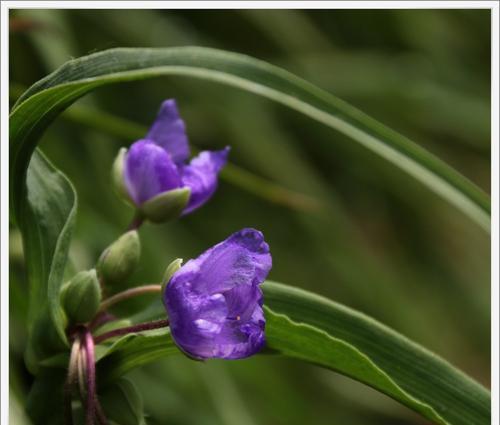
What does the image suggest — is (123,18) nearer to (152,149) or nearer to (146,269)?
(146,269)

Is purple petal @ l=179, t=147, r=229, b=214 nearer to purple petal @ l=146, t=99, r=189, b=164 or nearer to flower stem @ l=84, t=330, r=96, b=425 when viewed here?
purple petal @ l=146, t=99, r=189, b=164

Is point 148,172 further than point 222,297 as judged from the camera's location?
Yes

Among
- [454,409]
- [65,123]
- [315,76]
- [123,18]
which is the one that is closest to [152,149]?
[454,409]

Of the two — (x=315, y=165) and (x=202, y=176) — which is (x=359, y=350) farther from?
(x=315, y=165)

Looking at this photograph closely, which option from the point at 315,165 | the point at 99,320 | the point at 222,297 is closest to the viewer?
the point at 222,297

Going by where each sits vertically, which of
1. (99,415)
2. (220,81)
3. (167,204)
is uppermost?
(220,81)

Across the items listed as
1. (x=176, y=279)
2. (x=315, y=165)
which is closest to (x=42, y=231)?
(x=176, y=279)

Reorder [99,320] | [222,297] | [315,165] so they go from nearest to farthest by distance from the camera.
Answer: [222,297] < [99,320] < [315,165]
